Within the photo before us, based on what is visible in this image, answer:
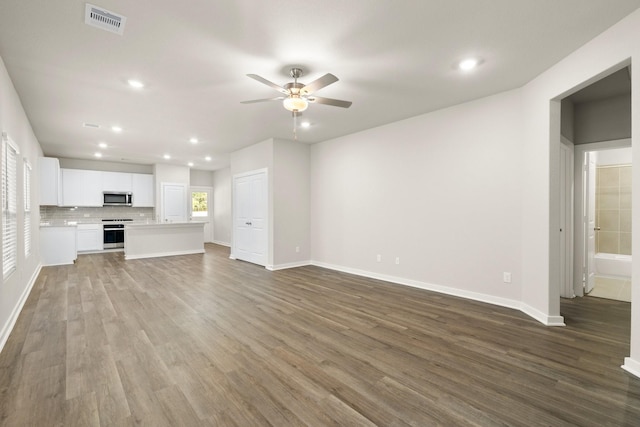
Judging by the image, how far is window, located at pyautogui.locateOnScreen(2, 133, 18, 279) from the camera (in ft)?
10.00

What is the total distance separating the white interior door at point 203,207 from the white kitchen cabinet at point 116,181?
2204 millimetres

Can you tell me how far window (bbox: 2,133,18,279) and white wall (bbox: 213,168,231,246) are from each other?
6.72 meters

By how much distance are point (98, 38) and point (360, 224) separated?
444cm

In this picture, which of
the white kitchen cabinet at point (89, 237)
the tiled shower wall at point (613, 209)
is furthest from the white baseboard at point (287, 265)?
the tiled shower wall at point (613, 209)

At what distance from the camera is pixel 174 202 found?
9555mm

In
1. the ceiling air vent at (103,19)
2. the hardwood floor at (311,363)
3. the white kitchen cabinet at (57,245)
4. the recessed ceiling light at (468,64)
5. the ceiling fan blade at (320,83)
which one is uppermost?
the recessed ceiling light at (468,64)

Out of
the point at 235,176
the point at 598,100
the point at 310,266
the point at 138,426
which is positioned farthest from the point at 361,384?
the point at 235,176

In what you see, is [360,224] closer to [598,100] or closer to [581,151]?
[581,151]

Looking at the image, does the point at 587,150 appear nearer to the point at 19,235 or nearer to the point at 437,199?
the point at 437,199

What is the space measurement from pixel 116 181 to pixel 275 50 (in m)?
8.37

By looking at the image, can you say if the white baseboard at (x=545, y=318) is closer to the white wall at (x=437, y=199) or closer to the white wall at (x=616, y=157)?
the white wall at (x=437, y=199)

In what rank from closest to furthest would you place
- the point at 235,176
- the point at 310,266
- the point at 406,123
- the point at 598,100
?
the point at 598,100
the point at 406,123
the point at 310,266
the point at 235,176

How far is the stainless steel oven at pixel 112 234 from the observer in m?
8.60

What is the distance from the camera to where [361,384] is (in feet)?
6.82
